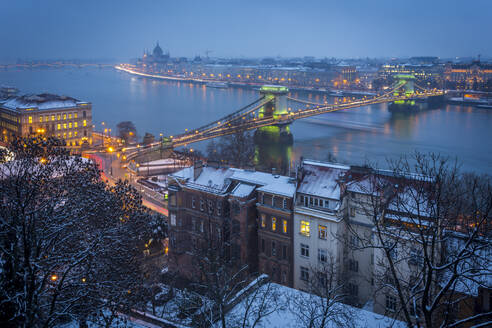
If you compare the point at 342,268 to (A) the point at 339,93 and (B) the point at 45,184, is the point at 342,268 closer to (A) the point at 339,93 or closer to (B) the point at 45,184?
(B) the point at 45,184

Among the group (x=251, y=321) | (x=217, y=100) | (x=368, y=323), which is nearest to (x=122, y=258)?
(x=251, y=321)

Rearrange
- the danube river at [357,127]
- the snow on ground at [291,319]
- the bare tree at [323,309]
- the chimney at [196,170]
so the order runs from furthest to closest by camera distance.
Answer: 1. the danube river at [357,127]
2. the chimney at [196,170]
3. the snow on ground at [291,319]
4. the bare tree at [323,309]

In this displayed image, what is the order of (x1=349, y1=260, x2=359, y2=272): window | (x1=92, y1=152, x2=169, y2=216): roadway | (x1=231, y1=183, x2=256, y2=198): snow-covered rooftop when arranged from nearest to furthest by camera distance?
(x1=349, y1=260, x2=359, y2=272): window, (x1=231, y1=183, x2=256, y2=198): snow-covered rooftop, (x1=92, y1=152, x2=169, y2=216): roadway

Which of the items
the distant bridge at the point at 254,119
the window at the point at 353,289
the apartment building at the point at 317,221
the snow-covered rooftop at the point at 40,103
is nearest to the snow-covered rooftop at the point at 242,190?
the apartment building at the point at 317,221

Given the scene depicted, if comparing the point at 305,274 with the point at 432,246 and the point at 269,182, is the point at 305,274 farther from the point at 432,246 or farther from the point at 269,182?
the point at 432,246

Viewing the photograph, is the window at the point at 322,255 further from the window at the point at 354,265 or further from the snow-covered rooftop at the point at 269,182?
the snow-covered rooftop at the point at 269,182

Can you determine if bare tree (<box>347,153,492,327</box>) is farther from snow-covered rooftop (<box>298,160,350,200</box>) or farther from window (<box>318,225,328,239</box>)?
window (<box>318,225,328,239</box>)

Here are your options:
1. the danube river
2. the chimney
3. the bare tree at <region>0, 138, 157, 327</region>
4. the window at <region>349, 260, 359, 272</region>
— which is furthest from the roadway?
the danube river
